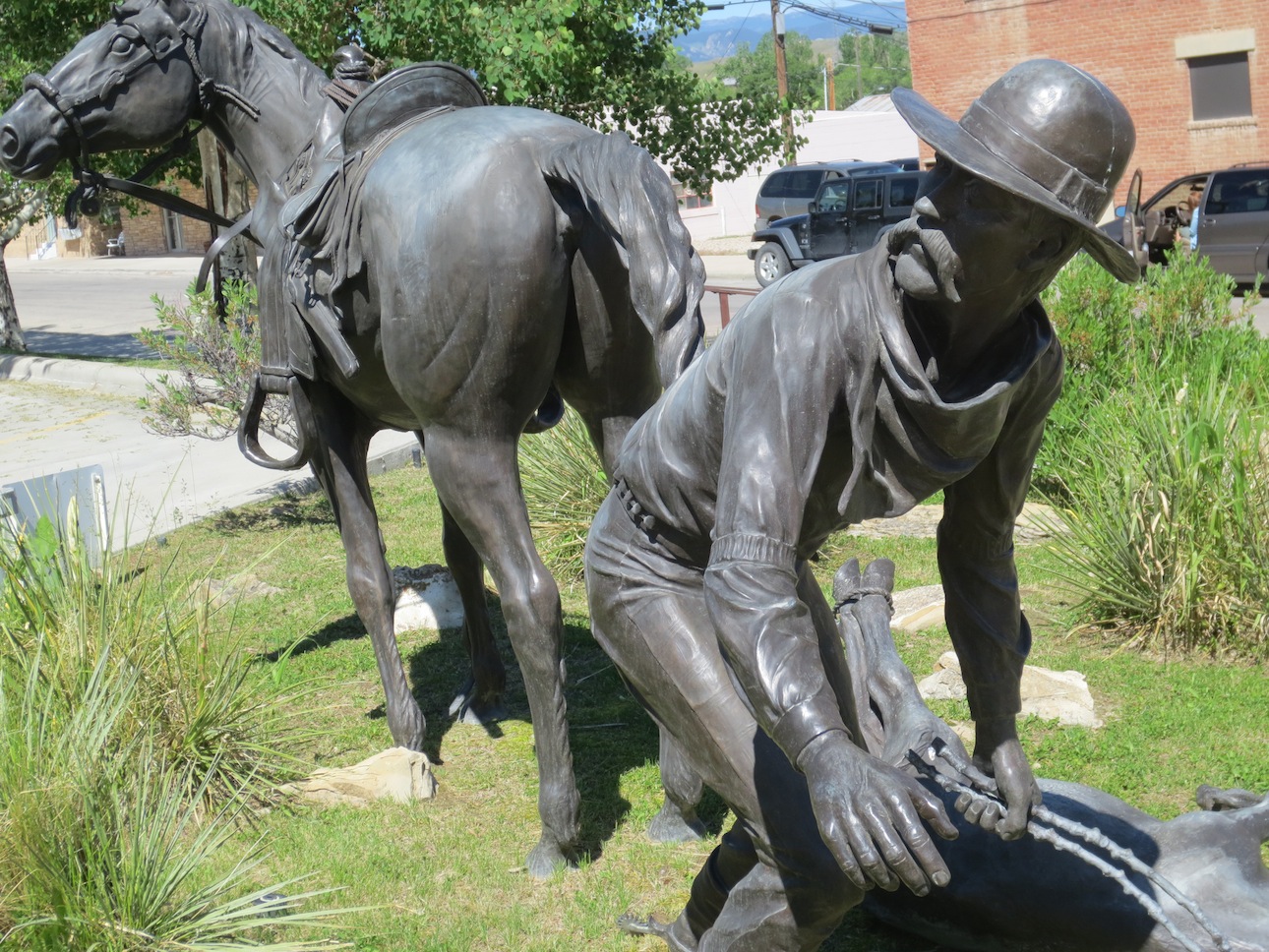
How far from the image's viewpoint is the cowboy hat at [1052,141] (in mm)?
2336

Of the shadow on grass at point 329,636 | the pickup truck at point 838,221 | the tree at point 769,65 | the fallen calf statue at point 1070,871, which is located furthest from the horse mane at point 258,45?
the tree at point 769,65

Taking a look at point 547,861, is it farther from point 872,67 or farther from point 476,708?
point 872,67

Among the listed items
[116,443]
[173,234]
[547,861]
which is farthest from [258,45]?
[173,234]

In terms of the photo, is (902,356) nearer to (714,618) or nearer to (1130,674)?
(714,618)

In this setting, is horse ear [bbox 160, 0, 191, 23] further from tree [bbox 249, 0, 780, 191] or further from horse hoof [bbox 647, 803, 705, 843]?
tree [bbox 249, 0, 780, 191]

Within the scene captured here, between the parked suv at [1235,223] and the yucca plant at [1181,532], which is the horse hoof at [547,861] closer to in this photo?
the yucca plant at [1181,532]

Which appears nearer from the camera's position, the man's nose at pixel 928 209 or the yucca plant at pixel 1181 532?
the man's nose at pixel 928 209

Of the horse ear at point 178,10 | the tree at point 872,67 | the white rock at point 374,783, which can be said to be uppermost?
the tree at point 872,67

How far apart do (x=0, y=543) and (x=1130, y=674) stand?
174 inches

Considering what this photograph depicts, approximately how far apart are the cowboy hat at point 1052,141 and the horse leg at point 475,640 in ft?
11.6

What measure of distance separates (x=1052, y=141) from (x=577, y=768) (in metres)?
3.38

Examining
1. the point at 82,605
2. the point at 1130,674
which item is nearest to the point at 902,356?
the point at 82,605

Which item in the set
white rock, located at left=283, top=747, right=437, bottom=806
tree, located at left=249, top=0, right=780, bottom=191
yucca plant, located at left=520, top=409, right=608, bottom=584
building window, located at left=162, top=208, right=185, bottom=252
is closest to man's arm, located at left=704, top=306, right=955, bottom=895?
white rock, located at left=283, top=747, right=437, bottom=806

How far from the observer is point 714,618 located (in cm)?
256
